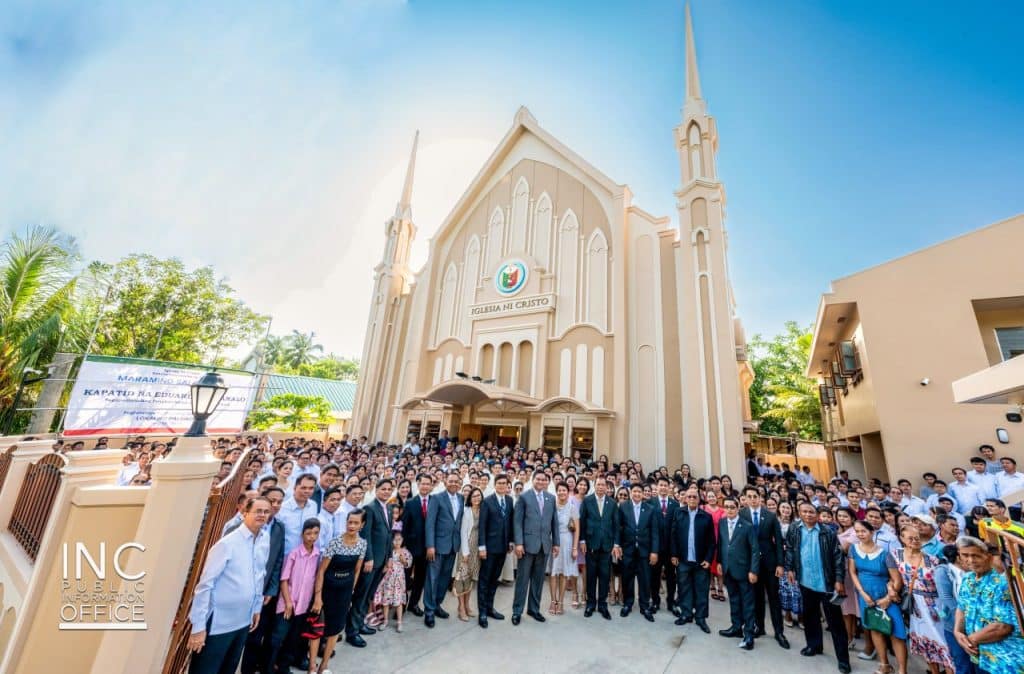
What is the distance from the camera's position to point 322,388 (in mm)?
35062

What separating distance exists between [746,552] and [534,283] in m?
13.2

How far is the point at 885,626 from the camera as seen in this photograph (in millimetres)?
4070

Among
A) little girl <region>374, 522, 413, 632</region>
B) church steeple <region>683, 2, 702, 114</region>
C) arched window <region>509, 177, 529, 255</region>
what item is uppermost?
church steeple <region>683, 2, 702, 114</region>

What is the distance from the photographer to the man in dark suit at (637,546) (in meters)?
5.64

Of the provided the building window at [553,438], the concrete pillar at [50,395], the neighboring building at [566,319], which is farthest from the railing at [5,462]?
the building window at [553,438]

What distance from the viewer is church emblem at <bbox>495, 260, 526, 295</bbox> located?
1742cm

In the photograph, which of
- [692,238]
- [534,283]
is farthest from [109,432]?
[692,238]

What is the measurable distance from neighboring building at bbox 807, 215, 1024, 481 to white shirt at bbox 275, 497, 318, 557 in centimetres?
1266

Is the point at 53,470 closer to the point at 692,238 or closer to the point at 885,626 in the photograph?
the point at 885,626

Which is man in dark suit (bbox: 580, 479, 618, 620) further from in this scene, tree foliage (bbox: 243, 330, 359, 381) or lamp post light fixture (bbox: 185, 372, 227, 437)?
tree foliage (bbox: 243, 330, 359, 381)

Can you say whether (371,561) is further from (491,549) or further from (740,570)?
(740,570)

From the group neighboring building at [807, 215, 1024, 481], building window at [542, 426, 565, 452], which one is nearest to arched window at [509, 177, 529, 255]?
building window at [542, 426, 565, 452]

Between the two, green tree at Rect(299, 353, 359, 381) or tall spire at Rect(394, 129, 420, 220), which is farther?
green tree at Rect(299, 353, 359, 381)

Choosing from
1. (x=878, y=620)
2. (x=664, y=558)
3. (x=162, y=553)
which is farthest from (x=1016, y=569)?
(x=162, y=553)
